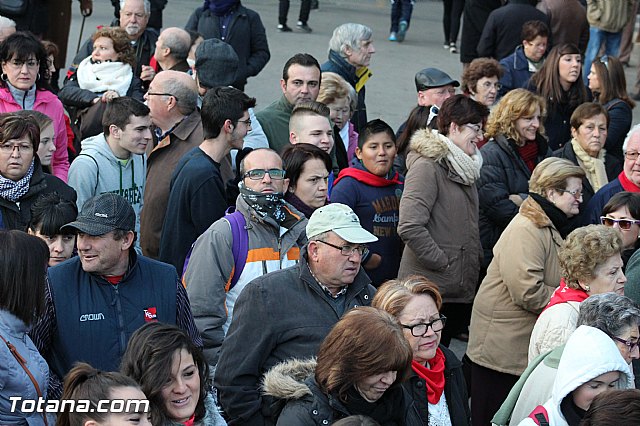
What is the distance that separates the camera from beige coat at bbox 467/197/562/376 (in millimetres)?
5906

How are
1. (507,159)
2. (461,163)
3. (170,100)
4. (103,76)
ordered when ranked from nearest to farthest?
1. (461,163)
2. (170,100)
3. (507,159)
4. (103,76)

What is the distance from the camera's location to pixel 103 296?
4621mm

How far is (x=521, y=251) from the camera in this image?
593cm

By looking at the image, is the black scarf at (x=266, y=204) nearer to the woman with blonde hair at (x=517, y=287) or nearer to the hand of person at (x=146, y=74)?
the woman with blonde hair at (x=517, y=287)

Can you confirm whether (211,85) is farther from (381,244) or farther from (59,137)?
(381,244)

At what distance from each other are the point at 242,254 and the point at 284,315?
75cm

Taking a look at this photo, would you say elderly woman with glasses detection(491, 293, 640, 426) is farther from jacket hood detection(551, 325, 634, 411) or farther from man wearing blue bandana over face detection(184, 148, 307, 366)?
man wearing blue bandana over face detection(184, 148, 307, 366)

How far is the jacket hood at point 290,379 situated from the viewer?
3.97 metres

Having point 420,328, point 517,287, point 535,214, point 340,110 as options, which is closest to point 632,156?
point 535,214

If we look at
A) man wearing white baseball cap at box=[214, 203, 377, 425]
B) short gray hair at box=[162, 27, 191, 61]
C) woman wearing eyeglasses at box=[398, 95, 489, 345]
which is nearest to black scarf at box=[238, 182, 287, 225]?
man wearing white baseball cap at box=[214, 203, 377, 425]

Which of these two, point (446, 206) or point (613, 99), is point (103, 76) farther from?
point (613, 99)

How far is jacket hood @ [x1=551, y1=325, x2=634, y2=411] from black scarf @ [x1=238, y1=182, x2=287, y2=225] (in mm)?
1720

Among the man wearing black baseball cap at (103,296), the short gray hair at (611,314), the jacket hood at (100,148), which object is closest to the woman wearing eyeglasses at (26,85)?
the jacket hood at (100,148)

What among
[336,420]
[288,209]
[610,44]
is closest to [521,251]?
[288,209]
